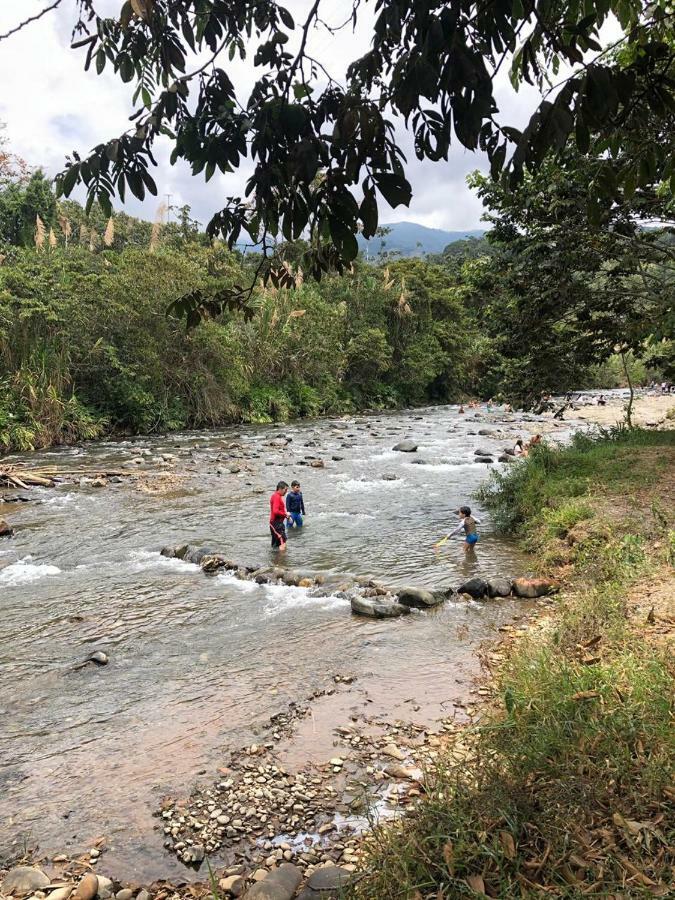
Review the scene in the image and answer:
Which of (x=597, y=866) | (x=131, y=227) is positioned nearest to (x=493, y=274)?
(x=597, y=866)

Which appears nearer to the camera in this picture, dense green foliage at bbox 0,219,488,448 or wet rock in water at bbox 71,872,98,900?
wet rock in water at bbox 71,872,98,900

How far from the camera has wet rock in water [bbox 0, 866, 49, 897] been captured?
3.14 m

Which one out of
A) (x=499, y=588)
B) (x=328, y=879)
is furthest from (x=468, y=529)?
(x=328, y=879)

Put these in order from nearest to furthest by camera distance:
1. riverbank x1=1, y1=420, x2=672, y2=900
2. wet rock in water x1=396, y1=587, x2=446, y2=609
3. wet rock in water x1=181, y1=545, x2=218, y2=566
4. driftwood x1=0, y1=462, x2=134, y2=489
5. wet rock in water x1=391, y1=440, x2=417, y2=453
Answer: riverbank x1=1, y1=420, x2=672, y2=900 < wet rock in water x1=396, y1=587, x2=446, y2=609 < wet rock in water x1=181, y1=545, x2=218, y2=566 < driftwood x1=0, y1=462, x2=134, y2=489 < wet rock in water x1=391, y1=440, x2=417, y2=453

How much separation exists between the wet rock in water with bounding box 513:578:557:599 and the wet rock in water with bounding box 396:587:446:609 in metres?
0.95

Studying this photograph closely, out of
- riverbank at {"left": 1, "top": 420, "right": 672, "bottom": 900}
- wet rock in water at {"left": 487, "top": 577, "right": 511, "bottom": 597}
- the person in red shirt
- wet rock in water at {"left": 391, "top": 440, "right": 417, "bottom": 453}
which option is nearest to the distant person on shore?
wet rock in water at {"left": 391, "top": 440, "right": 417, "bottom": 453}

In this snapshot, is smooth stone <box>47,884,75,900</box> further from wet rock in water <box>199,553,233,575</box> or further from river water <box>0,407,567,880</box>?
wet rock in water <box>199,553,233,575</box>

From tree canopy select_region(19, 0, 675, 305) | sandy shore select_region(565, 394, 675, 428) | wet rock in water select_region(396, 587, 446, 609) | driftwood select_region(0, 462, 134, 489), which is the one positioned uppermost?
tree canopy select_region(19, 0, 675, 305)

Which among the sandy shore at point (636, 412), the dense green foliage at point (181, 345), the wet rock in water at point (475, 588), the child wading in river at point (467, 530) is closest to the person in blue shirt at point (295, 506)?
the child wading in river at point (467, 530)

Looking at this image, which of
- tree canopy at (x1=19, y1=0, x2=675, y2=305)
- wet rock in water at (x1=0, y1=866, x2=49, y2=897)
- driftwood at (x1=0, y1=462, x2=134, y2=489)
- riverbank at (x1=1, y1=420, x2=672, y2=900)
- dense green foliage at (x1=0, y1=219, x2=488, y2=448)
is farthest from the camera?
dense green foliage at (x1=0, y1=219, x2=488, y2=448)

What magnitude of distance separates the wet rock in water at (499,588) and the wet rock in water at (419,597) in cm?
62

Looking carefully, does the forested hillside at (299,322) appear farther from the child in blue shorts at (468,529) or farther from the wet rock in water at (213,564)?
the wet rock in water at (213,564)

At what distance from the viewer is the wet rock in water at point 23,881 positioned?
3.14m

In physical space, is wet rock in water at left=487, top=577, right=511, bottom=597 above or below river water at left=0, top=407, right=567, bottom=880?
above
